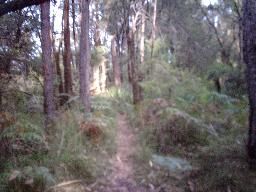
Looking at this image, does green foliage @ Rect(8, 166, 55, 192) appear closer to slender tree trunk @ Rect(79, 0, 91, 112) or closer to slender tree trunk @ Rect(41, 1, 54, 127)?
slender tree trunk @ Rect(41, 1, 54, 127)

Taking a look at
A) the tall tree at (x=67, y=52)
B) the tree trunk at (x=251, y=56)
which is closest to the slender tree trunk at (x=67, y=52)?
the tall tree at (x=67, y=52)

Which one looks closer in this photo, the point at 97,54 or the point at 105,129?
the point at 105,129

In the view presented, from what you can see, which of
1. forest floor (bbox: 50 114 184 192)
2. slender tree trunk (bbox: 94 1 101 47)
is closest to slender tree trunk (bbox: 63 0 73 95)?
forest floor (bbox: 50 114 184 192)

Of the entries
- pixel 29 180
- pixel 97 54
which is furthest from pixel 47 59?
pixel 97 54

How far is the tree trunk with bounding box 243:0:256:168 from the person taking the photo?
6594 millimetres

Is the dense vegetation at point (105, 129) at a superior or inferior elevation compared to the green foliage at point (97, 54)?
inferior

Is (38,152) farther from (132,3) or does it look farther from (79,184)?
(132,3)

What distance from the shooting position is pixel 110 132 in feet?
31.2

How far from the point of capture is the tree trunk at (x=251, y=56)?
21.6 feet

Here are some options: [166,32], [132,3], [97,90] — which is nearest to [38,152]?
[132,3]

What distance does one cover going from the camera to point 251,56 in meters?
6.63

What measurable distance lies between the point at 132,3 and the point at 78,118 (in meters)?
12.8

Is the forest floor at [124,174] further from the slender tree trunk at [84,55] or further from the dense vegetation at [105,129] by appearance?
the slender tree trunk at [84,55]

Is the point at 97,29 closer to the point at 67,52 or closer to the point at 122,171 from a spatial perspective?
the point at 67,52
